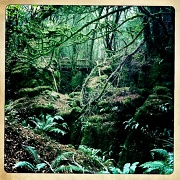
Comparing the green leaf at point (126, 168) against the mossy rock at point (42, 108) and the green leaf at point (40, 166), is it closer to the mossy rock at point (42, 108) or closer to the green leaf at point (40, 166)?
the green leaf at point (40, 166)

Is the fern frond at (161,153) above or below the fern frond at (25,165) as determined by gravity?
above

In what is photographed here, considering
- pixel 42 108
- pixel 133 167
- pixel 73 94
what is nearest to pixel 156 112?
pixel 133 167

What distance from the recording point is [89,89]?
95.6 inches

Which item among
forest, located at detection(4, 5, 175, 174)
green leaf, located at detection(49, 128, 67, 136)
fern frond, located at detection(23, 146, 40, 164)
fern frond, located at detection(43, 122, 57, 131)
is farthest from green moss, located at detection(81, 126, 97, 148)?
fern frond, located at detection(23, 146, 40, 164)

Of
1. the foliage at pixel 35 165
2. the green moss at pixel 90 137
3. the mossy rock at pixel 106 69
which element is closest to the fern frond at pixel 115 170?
the green moss at pixel 90 137

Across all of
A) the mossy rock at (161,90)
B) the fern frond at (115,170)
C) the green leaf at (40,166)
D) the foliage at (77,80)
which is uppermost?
the foliage at (77,80)

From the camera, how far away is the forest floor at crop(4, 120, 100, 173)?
239 cm

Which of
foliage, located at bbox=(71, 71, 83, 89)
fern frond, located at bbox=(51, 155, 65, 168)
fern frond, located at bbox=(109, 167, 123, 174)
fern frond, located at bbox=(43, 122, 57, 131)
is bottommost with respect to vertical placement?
fern frond, located at bbox=(109, 167, 123, 174)

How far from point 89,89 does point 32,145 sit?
1.98 ft

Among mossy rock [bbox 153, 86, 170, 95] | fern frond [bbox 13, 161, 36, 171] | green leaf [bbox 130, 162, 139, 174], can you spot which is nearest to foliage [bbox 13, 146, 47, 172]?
fern frond [bbox 13, 161, 36, 171]

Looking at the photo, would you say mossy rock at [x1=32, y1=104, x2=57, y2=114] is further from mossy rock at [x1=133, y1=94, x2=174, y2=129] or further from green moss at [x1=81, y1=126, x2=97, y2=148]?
mossy rock at [x1=133, y1=94, x2=174, y2=129]

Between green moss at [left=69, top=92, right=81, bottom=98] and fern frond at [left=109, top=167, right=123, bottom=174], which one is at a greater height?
green moss at [left=69, top=92, right=81, bottom=98]

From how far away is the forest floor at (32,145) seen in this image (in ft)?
7.84

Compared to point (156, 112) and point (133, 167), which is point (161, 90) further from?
point (133, 167)
